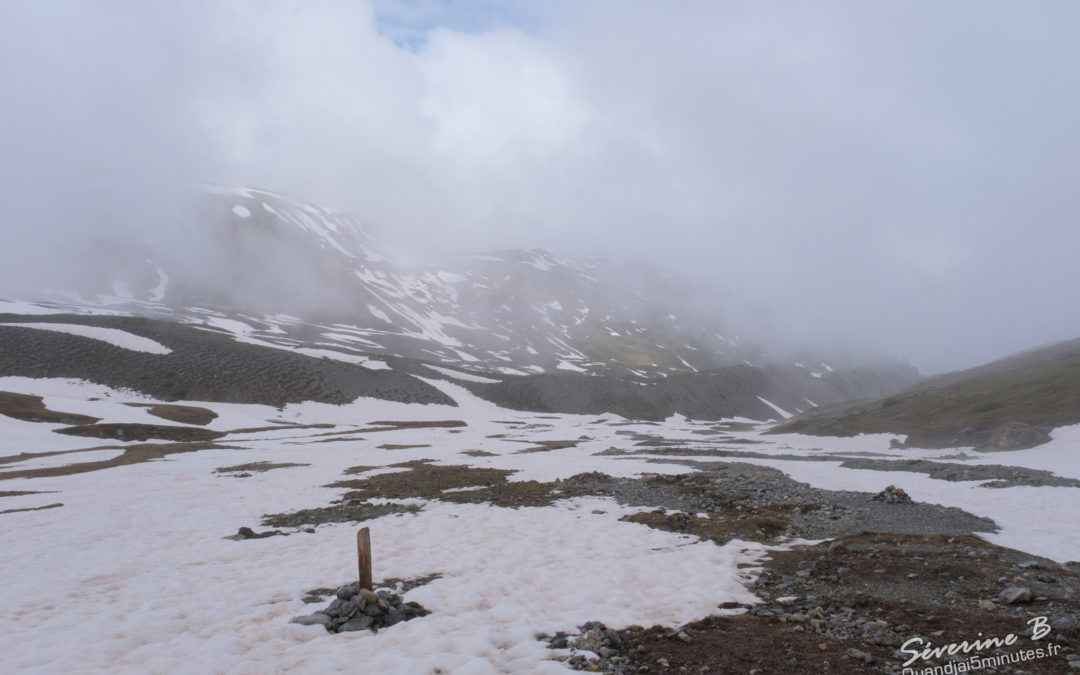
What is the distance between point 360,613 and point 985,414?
62.0 meters

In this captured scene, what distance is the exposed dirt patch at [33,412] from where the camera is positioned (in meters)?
55.4

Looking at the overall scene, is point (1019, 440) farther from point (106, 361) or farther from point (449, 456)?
point (106, 361)

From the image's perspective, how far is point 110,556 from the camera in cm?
1675

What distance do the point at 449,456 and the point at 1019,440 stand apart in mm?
44770

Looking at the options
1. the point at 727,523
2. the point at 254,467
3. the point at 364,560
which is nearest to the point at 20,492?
the point at 254,467

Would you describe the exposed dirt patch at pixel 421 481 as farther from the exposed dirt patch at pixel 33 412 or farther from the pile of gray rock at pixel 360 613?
the exposed dirt patch at pixel 33 412

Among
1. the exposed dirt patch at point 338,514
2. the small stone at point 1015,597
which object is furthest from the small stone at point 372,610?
the small stone at point 1015,597

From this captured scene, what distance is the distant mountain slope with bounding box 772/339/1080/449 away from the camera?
148ft

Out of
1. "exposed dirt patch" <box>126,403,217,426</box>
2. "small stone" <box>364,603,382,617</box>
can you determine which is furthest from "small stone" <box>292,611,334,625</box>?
"exposed dirt patch" <box>126,403,217,426</box>

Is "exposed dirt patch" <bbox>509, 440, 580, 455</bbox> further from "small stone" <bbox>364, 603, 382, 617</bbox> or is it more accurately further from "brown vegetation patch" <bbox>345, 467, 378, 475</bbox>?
"small stone" <bbox>364, 603, 382, 617</bbox>

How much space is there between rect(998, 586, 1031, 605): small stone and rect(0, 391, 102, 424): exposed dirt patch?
235 feet

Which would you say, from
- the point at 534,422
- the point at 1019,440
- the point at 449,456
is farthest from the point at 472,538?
the point at 534,422

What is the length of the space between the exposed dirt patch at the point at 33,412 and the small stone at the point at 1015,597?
71.8 metres

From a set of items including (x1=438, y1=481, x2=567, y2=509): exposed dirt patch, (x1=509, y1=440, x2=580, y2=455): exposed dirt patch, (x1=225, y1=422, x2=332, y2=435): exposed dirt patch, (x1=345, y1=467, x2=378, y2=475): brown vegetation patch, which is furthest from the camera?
(x1=225, y1=422, x2=332, y2=435): exposed dirt patch
